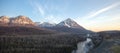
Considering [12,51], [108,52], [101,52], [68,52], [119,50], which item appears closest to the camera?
[119,50]

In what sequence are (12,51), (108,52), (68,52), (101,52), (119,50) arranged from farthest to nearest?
(12,51), (68,52), (101,52), (108,52), (119,50)

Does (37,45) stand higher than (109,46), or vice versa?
(109,46)

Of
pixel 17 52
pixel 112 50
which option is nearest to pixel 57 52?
pixel 17 52

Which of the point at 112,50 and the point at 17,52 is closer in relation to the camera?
the point at 112,50

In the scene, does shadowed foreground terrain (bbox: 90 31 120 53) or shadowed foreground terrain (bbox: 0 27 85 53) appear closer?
shadowed foreground terrain (bbox: 90 31 120 53)

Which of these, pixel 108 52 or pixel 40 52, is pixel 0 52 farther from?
pixel 108 52

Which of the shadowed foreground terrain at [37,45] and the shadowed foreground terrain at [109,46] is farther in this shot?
the shadowed foreground terrain at [37,45]

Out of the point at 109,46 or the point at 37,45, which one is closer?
the point at 109,46

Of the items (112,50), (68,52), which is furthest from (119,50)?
(68,52)

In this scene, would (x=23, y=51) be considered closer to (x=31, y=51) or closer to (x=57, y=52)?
(x=31, y=51)
